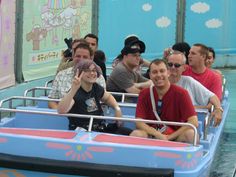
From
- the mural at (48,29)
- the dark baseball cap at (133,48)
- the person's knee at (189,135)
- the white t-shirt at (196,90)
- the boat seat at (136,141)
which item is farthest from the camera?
the mural at (48,29)

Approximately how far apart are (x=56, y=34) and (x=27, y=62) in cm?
123

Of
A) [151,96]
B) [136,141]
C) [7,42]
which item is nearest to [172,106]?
[151,96]

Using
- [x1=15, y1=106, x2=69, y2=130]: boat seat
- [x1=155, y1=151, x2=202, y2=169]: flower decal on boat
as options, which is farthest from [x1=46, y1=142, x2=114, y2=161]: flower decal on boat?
[x1=15, y1=106, x2=69, y2=130]: boat seat

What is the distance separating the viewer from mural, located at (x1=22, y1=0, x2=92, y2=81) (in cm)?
876

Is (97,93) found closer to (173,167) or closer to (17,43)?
(173,167)

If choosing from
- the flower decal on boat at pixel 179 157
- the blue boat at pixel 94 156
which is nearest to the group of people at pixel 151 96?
the blue boat at pixel 94 156

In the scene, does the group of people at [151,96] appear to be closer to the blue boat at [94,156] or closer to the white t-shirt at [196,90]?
the white t-shirt at [196,90]

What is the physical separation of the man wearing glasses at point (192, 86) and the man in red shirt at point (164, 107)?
62cm

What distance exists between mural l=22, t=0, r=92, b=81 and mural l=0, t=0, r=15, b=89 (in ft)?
1.06

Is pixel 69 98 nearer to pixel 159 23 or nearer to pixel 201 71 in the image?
pixel 201 71

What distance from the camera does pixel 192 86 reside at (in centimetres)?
586

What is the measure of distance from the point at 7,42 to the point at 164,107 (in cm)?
372

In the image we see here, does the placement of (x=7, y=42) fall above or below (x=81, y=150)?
above

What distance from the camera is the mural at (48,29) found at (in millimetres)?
8758
